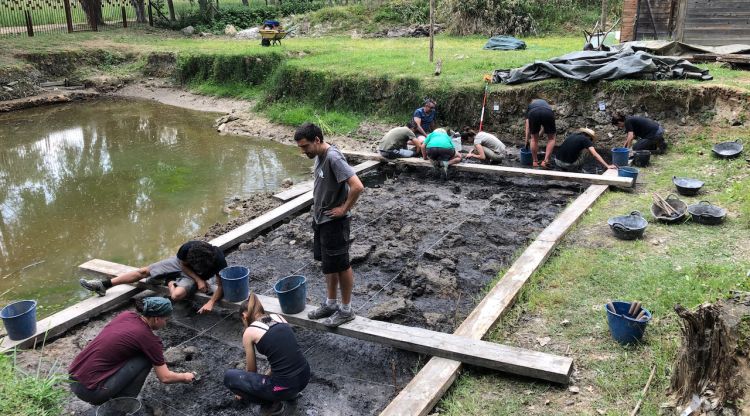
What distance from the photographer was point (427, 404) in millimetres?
3766

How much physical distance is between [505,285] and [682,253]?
6.19 feet

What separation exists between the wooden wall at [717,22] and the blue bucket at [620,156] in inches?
275

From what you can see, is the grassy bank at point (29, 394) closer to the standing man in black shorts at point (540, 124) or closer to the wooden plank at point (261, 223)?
the wooden plank at point (261, 223)

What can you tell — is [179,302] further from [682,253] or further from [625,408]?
[682,253]

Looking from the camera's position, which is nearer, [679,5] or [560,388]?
[560,388]

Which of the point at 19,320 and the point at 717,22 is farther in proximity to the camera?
the point at 717,22

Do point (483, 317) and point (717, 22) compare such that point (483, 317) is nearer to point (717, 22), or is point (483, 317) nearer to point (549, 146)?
point (549, 146)

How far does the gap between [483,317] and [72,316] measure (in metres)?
3.69

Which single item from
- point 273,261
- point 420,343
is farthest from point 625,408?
point 273,261

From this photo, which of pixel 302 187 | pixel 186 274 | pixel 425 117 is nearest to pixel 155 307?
pixel 186 274

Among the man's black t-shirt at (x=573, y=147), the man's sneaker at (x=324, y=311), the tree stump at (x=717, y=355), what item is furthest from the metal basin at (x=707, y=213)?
the man's sneaker at (x=324, y=311)

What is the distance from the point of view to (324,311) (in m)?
4.88

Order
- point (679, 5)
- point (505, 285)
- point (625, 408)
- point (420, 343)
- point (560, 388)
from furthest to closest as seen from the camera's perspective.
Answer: point (679, 5) < point (505, 285) < point (420, 343) < point (560, 388) < point (625, 408)

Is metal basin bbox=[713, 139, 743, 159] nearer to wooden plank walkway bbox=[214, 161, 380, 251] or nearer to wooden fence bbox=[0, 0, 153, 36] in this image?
wooden plank walkway bbox=[214, 161, 380, 251]
